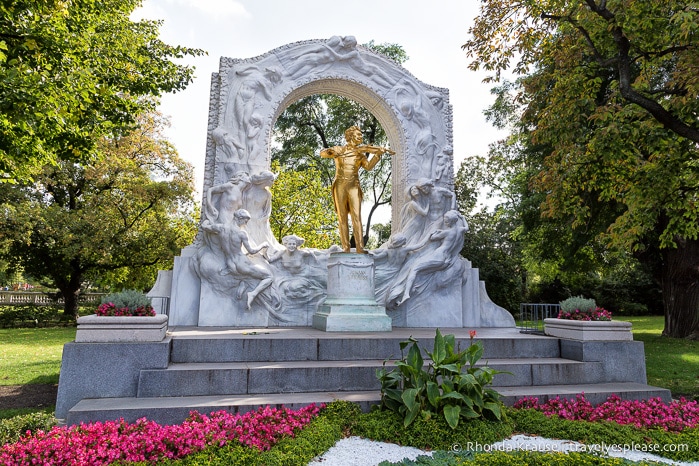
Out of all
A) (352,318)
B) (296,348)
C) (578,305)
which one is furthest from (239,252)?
(578,305)

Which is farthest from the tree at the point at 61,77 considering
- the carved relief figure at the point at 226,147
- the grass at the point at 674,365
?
the grass at the point at 674,365

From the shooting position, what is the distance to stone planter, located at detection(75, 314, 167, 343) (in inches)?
218

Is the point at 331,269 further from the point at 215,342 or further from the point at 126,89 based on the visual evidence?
the point at 126,89

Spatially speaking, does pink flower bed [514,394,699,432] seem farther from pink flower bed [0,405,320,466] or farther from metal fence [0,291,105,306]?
metal fence [0,291,105,306]

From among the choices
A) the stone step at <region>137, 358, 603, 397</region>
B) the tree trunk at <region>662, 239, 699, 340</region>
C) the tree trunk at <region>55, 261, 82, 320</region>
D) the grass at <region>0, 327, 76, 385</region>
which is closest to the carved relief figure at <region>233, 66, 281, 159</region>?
the stone step at <region>137, 358, 603, 397</region>

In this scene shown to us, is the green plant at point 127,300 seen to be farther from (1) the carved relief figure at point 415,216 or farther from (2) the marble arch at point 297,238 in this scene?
(1) the carved relief figure at point 415,216

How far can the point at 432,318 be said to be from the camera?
9.98m

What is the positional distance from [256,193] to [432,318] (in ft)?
14.9

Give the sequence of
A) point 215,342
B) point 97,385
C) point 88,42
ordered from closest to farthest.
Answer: point 97,385
point 215,342
point 88,42

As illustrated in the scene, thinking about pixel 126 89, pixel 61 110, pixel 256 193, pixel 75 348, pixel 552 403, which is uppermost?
pixel 126 89

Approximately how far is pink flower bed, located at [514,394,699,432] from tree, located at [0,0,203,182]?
339 inches

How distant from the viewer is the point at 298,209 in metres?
19.1

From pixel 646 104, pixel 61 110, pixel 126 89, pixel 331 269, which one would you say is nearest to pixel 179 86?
pixel 126 89

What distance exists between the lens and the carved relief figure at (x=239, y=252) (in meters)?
8.86
